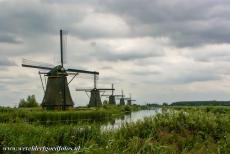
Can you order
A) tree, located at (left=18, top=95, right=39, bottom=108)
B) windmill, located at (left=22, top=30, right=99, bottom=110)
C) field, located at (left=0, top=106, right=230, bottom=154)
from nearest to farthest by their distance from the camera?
1. field, located at (left=0, top=106, right=230, bottom=154)
2. windmill, located at (left=22, top=30, right=99, bottom=110)
3. tree, located at (left=18, top=95, right=39, bottom=108)

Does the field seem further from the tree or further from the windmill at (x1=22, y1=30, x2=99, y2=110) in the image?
the tree

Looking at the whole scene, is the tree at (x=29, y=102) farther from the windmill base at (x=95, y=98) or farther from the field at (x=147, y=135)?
the field at (x=147, y=135)

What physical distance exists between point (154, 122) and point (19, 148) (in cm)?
481

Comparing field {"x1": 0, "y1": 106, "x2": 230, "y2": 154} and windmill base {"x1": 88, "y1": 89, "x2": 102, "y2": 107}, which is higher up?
windmill base {"x1": 88, "y1": 89, "x2": 102, "y2": 107}

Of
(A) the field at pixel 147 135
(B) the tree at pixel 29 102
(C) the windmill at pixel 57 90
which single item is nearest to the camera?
(A) the field at pixel 147 135

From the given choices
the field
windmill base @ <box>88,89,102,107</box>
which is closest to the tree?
windmill base @ <box>88,89,102,107</box>

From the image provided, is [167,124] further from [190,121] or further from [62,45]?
[62,45]

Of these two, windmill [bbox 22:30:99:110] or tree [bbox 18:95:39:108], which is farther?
tree [bbox 18:95:39:108]

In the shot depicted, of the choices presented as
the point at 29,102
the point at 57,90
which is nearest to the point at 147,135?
the point at 57,90

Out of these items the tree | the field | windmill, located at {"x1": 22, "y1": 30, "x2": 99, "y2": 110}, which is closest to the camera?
the field

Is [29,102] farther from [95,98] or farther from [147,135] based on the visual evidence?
[147,135]

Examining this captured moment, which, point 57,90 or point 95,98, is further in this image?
point 95,98

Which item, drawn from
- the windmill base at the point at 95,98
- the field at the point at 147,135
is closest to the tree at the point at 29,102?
the windmill base at the point at 95,98

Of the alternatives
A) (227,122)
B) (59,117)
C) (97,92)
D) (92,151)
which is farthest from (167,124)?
(97,92)
